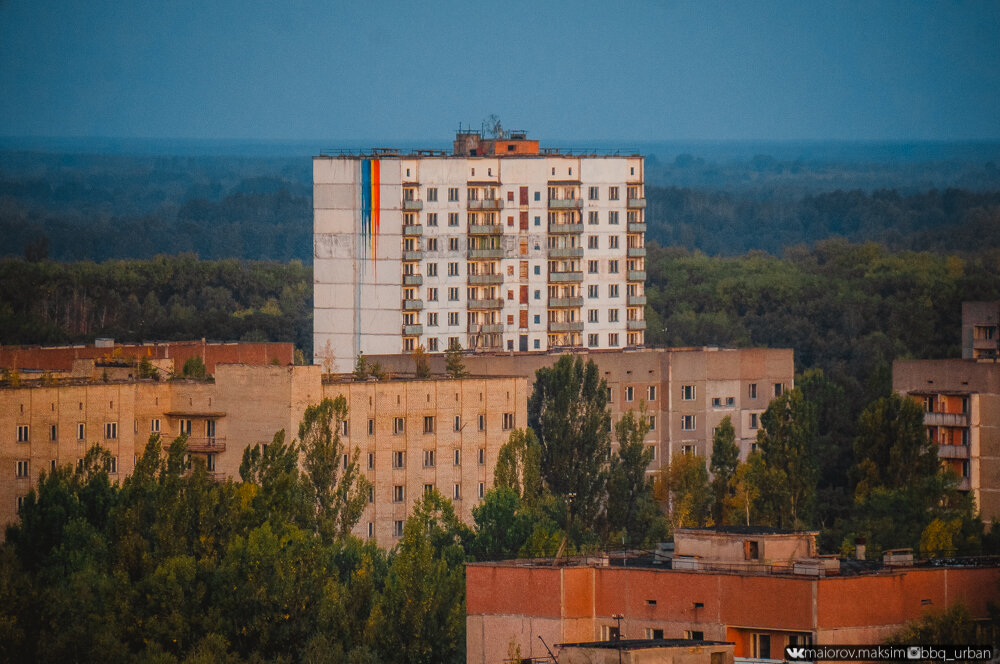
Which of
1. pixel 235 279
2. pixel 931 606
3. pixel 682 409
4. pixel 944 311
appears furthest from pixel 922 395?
pixel 235 279

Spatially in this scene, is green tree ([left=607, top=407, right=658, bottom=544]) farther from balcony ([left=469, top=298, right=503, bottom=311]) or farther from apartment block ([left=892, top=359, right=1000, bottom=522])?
balcony ([left=469, top=298, right=503, bottom=311])

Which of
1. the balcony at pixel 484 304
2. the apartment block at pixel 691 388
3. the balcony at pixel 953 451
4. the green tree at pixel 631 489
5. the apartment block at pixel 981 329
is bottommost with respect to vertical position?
the green tree at pixel 631 489

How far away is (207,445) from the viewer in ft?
175

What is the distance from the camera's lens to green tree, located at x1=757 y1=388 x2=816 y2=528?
2205 inches

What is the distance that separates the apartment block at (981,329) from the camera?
80688mm

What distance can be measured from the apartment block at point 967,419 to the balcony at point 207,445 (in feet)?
65.8

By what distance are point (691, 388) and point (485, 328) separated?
19655 mm

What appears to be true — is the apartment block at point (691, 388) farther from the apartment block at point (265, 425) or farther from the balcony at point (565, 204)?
the balcony at point (565, 204)

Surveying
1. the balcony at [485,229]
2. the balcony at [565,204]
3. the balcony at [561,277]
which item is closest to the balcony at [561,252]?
the balcony at [561,277]

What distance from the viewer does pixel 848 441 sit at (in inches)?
2746

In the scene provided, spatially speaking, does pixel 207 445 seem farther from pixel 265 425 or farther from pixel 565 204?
pixel 565 204

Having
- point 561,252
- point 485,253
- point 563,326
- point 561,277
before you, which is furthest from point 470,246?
point 563,326

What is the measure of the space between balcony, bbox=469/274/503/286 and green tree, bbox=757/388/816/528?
29383 millimetres

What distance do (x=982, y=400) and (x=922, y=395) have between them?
2.21 metres
